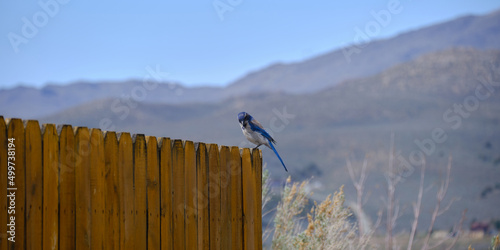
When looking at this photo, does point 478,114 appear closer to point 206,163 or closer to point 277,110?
point 277,110

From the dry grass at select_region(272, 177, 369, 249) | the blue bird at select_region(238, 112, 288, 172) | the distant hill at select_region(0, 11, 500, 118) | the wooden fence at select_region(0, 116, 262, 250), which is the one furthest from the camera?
the distant hill at select_region(0, 11, 500, 118)

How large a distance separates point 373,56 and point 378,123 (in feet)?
344

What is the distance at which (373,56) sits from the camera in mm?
165125

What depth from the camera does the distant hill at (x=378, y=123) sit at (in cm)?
4488

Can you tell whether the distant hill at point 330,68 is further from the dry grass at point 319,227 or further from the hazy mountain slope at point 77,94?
the dry grass at point 319,227

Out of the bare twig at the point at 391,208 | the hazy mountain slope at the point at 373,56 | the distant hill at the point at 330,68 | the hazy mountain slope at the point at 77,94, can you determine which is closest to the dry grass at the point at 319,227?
the bare twig at the point at 391,208

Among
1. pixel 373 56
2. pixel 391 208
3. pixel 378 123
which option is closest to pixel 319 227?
pixel 391 208

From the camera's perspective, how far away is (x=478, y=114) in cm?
5816

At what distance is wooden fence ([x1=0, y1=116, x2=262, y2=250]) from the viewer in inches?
157

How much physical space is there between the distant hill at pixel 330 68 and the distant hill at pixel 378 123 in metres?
67.2

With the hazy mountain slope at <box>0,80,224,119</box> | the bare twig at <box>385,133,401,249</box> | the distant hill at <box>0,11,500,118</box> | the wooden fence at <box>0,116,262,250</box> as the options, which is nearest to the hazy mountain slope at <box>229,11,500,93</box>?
the distant hill at <box>0,11,500,118</box>

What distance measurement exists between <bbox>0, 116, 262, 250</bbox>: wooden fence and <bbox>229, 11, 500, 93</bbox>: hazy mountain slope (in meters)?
148

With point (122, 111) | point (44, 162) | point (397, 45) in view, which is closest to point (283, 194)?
point (44, 162)

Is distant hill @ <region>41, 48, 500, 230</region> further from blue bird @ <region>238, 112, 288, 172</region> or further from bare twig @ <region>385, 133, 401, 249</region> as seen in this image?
blue bird @ <region>238, 112, 288, 172</region>
